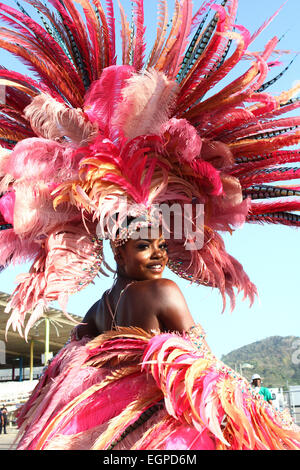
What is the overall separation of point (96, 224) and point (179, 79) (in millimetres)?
763

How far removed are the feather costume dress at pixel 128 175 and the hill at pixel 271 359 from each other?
223 feet

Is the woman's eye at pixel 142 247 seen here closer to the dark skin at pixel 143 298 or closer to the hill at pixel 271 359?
the dark skin at pixel 143 298

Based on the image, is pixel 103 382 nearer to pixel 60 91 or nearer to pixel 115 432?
pixel 115 432

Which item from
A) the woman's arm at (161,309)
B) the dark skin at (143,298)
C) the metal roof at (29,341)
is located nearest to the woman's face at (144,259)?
the dark skin at (143,298)

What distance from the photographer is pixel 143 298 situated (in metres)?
1.91

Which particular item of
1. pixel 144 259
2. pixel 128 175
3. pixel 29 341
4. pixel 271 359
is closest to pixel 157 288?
pixel 144 259

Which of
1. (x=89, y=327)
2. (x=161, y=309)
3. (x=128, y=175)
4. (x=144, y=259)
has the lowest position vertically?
(x=89, y=327)

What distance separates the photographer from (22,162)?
2010mm

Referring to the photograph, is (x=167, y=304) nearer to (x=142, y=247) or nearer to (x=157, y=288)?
(x=157, y=288)

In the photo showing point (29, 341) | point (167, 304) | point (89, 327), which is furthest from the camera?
point (29, 341)

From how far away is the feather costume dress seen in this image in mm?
1751

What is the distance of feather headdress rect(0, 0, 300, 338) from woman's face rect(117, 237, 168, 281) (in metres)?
0.17

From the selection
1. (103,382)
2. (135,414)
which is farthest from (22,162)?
(135,414)

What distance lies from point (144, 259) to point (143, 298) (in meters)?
0.21
